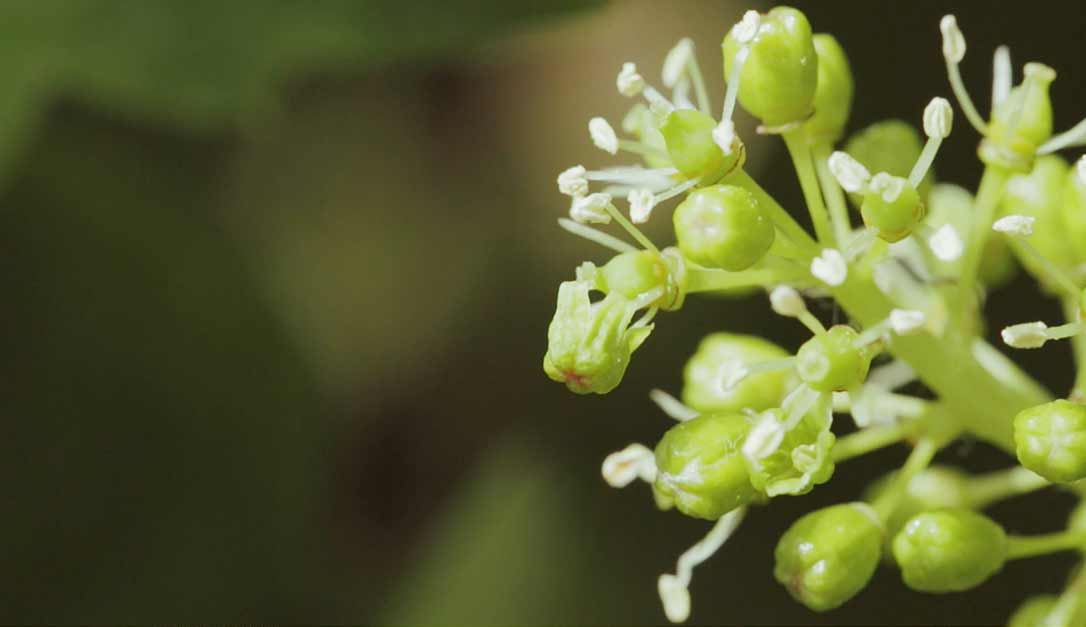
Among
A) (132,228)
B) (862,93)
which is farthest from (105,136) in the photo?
(862,93)

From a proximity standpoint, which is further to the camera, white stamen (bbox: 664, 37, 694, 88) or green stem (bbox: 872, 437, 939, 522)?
white stamen (bbox: 664, 37, 694, 88)

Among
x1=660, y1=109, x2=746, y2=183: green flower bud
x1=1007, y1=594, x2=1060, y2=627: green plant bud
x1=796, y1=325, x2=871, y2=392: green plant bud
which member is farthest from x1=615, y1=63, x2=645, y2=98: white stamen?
x1=1007, y1=594, x2=1060, y2=627: green plant bud

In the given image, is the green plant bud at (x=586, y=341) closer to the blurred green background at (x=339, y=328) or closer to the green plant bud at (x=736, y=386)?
the green plant bud at (x=736, y=386)

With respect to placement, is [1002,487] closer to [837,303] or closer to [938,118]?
[837,303]

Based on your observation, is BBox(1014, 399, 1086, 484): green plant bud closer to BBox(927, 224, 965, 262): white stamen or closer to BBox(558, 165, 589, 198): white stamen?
BBox(927, 224, 965, 262): white stamen

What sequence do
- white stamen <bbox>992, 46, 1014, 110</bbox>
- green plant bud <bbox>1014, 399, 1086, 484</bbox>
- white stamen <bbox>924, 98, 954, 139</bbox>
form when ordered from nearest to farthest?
green plant bud <bbox>1014, 399, 1086, 484</bbox>, white stamen <bbox>924, 98, 954, 139</bbox>, white stamen <bbox>992, 46, 1014, 110</bbox>

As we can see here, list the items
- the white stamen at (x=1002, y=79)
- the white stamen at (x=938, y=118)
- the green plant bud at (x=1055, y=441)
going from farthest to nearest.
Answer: the white stamen at (x=1002, y=79) → the white stamen at (x=938, y=118) → the green plant bud at (x=1055, y=441)

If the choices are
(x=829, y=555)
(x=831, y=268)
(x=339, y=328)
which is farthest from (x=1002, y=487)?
(x=339, y=328)

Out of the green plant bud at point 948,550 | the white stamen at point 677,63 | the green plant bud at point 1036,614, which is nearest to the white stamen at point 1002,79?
the white stamen at point 677,63
